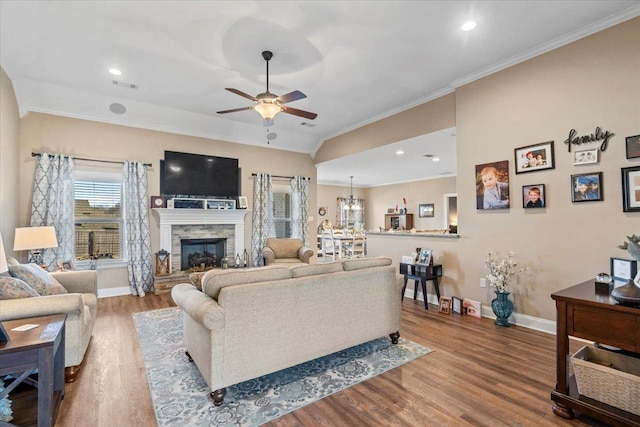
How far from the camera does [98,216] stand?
533 centimetres

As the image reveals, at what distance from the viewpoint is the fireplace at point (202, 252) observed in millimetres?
6043

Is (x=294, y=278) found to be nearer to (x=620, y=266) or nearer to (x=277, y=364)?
(x=277, y=364)

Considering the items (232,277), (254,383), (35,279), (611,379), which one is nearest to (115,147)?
(35,279)

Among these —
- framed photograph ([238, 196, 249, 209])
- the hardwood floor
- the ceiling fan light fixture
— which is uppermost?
the ceiling fan light fixture

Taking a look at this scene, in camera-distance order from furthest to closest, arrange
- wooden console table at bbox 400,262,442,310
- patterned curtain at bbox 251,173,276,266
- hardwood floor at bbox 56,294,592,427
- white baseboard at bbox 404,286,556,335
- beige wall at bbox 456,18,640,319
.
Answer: patterned curtain at bbox 251,173,276,266
wooden console table at bbox 400,262,442,310
white baseboard at bbox 404,286,556,335
beige wall at bbox 456,18,640,319
hardwood floor at bbox 56,294,592,427

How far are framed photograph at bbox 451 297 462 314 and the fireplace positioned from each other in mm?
4465

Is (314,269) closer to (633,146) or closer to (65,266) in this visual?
(633,146)

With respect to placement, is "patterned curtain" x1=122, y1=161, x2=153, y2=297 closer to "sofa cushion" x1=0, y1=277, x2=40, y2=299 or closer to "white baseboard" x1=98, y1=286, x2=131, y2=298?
"white baseboard" x1=98, y1=286, x2=131, y2=298

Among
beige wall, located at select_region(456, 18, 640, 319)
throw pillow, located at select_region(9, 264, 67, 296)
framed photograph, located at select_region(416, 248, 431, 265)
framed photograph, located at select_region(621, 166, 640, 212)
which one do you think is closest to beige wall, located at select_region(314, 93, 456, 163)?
beige wall, located at select_region(456, 18, 640, 319)

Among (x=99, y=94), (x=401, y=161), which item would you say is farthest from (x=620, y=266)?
(x=99, y=94)

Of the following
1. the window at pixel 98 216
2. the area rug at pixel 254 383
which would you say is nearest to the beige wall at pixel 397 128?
the area rug at pixel 254 383

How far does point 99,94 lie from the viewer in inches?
187

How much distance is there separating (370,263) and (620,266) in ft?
6.32

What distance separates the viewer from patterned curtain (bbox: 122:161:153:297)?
5.28m
